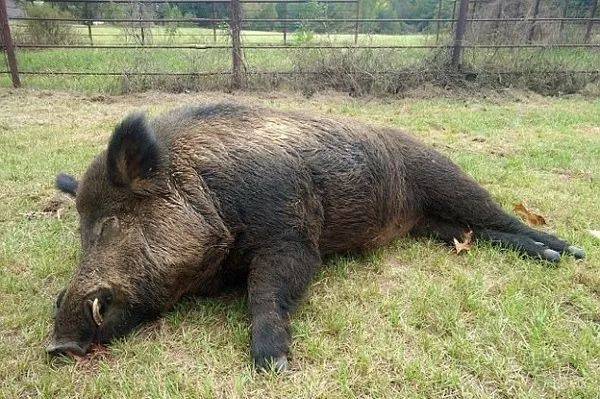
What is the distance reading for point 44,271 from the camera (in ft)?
10.7

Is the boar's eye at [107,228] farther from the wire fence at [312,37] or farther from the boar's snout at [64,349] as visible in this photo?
the wire fence at [312,37]

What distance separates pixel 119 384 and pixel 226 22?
9202 millimetres

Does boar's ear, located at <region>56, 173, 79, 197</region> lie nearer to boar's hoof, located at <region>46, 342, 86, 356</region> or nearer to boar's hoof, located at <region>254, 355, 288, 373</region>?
boar's hoof, located at <region>46, 342, 86, 356</region>

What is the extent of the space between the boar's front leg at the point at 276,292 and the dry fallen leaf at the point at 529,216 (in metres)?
2.06

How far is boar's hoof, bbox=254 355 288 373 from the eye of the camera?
239cm

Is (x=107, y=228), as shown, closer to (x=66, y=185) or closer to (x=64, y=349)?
(x=64, y=349)

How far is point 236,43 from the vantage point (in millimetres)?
9836

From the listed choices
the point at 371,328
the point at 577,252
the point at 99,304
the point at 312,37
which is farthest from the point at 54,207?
the point at 312,37

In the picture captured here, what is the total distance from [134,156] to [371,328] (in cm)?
155

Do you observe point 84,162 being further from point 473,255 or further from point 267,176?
point 473,255

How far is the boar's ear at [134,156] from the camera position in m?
2.67

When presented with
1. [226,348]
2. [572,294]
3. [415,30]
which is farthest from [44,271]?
[415,30]

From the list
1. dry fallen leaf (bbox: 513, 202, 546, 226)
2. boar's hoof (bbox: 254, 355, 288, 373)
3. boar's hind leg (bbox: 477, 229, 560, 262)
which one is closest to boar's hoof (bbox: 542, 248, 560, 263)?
boar's hind leg (bbox: 477, 229, 560, 262)

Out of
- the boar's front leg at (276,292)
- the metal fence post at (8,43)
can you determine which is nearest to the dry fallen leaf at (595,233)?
the boar's front leg at (276,292)
